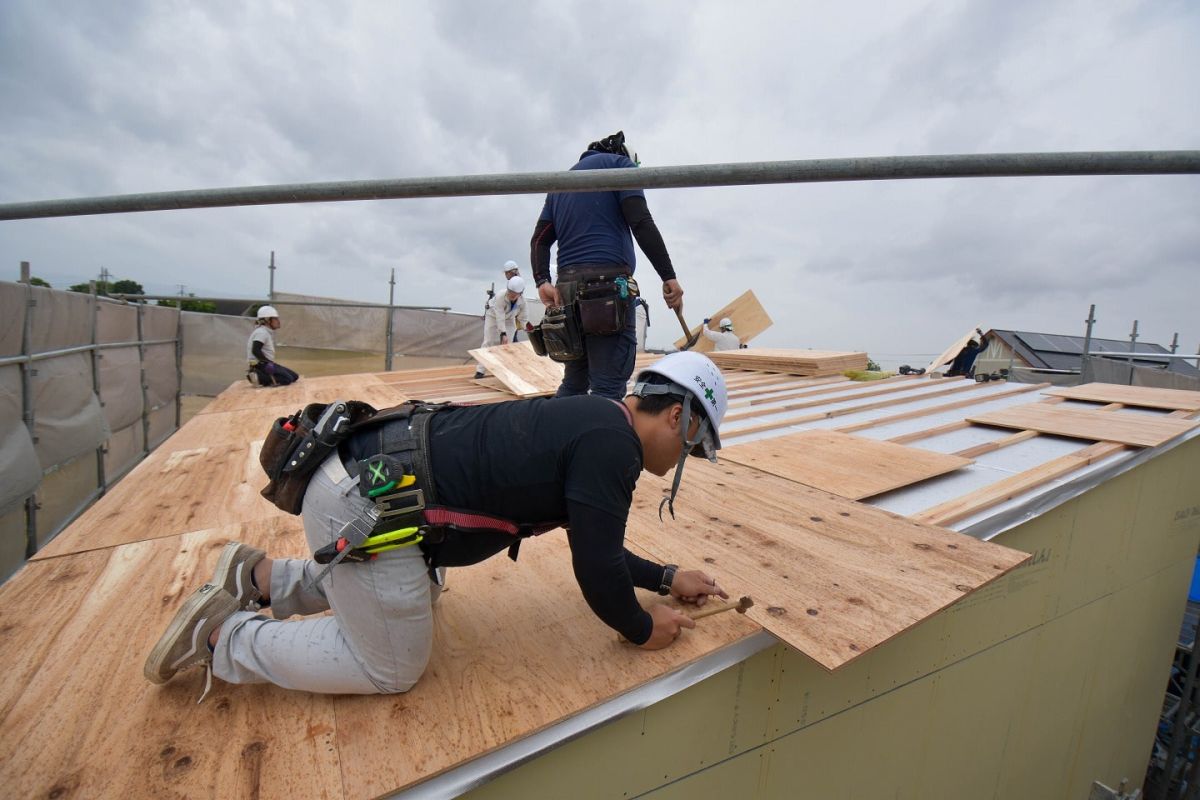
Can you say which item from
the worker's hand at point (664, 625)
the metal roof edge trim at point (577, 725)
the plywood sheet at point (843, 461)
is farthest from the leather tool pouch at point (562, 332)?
the metal roof edge trim at point (577, 725)

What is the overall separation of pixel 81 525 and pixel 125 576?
0.73m

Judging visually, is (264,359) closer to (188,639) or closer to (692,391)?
(188,639)

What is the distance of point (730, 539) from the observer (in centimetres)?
229

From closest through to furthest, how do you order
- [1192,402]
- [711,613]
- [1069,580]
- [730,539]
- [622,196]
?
[711,613], [730,539], [622,196], [1069,580], [1192,402]

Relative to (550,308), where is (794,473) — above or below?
below

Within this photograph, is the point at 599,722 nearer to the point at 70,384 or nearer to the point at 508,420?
the point at 508,420

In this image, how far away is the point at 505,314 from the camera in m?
9.05

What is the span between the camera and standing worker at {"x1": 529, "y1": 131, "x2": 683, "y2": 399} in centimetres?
284

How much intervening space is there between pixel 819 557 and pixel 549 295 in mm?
1882

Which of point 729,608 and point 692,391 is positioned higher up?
point 692,391

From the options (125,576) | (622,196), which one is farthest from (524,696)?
(622,196)

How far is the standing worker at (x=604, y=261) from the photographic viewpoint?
2.84m

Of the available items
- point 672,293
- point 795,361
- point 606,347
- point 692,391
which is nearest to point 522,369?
point 672,293

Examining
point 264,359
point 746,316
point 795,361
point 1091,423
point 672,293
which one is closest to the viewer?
point 672,293
